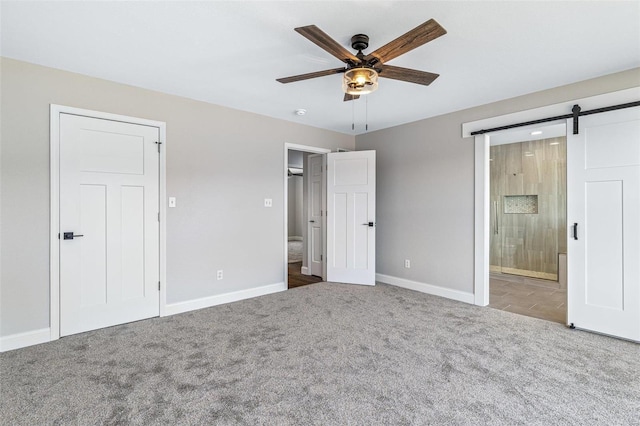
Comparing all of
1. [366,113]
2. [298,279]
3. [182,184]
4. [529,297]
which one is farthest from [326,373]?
[529,297]

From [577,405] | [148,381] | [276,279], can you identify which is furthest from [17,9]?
[577,405]

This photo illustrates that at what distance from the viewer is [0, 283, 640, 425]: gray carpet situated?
185cm

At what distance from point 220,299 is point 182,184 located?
59.6 inches

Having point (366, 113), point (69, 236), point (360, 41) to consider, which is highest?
point (366, 113)

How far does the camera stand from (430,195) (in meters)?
4.48

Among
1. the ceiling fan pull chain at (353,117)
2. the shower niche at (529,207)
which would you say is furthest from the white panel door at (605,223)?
the shower niche at (529,207)

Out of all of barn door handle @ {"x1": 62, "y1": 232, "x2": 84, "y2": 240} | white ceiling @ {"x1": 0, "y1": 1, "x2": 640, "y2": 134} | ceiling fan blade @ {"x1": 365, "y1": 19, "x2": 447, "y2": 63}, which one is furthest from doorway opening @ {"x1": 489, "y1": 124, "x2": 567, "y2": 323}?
barn door handle @ {"x1": 62, "y1": 232, "x2": 84, "y2": 240}

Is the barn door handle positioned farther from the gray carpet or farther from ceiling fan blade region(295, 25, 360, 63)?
ceiling fan blade region(295, 25, 360, 63)

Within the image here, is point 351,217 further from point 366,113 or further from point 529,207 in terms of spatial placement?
point 529,207

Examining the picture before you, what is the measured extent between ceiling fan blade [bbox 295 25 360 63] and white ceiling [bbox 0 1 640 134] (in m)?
0.24

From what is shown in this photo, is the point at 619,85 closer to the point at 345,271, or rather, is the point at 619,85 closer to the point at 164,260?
the point at 345,271

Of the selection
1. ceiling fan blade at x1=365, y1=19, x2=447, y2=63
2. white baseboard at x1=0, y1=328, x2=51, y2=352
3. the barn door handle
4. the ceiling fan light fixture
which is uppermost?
ceiling fan blade at x1=365, y1=19, x2=447, y2=63

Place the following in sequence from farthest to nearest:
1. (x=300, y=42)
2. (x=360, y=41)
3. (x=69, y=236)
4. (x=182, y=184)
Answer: (x=182, y=184) → (x=69, y=236) → (x=300, y=42) → (x=360, y=41)

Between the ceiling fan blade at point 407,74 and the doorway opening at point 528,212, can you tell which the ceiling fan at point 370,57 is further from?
the doorway opening at point 528,212
